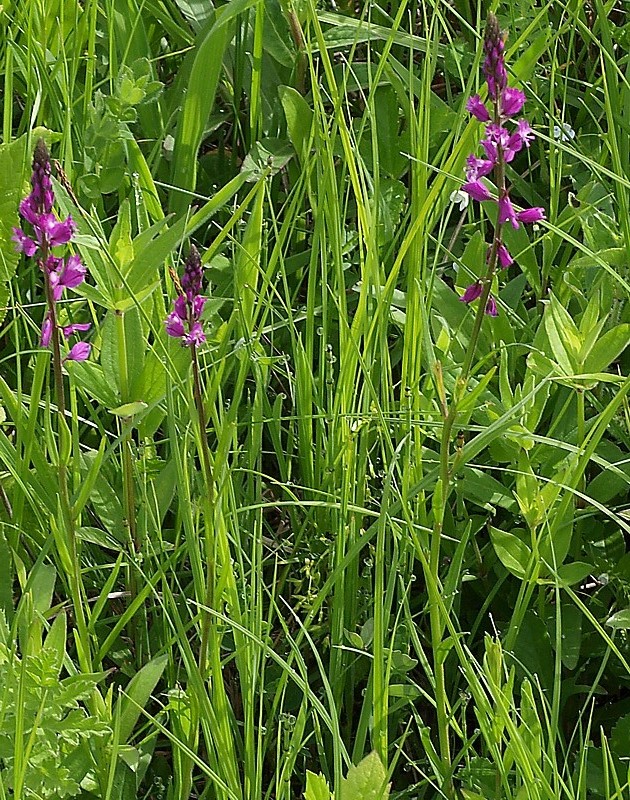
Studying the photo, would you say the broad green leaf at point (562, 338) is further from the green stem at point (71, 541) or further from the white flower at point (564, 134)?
the green stem at point (71, 541)

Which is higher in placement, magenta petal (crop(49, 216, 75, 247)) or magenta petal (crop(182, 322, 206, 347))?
magenta petal (crop(49, 216, 75, 247))

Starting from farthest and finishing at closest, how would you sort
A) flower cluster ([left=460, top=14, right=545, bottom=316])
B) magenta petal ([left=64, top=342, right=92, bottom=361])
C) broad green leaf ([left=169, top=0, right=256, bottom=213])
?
1. broad green leaf ([left=169, top=0, right=256, bottom=213])
2. magenta petal ([left=64, top=342, right=92, bottom=361])
3. flower cluster ([left=460, top=14, right=545, bottom=316])

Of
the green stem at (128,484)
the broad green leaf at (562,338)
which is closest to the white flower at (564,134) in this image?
the broad green leaf at (562,338)

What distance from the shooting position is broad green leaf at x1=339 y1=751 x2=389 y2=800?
3.41 ft

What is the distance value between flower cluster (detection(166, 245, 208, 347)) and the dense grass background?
3.2 inches

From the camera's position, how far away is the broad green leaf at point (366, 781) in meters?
1.04

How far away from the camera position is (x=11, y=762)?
1.11 m

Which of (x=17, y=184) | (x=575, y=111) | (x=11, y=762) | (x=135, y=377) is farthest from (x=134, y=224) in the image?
(x=575, y=111)

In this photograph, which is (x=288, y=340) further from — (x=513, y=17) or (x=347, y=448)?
(x=513, y=17)

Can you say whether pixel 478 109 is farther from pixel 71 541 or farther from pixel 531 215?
pixel 71 541

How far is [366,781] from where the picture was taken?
3.42 feet

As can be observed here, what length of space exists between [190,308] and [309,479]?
1.47 feet

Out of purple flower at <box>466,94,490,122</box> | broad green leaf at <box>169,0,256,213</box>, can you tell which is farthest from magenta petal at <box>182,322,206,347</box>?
broad green leaf at <box>169,0,256,213</box>

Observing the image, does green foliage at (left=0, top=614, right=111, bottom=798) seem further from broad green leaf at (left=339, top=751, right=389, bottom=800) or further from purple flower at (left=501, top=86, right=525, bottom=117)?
purple flower at (left=501, top=86, right=525, bottom=117)
